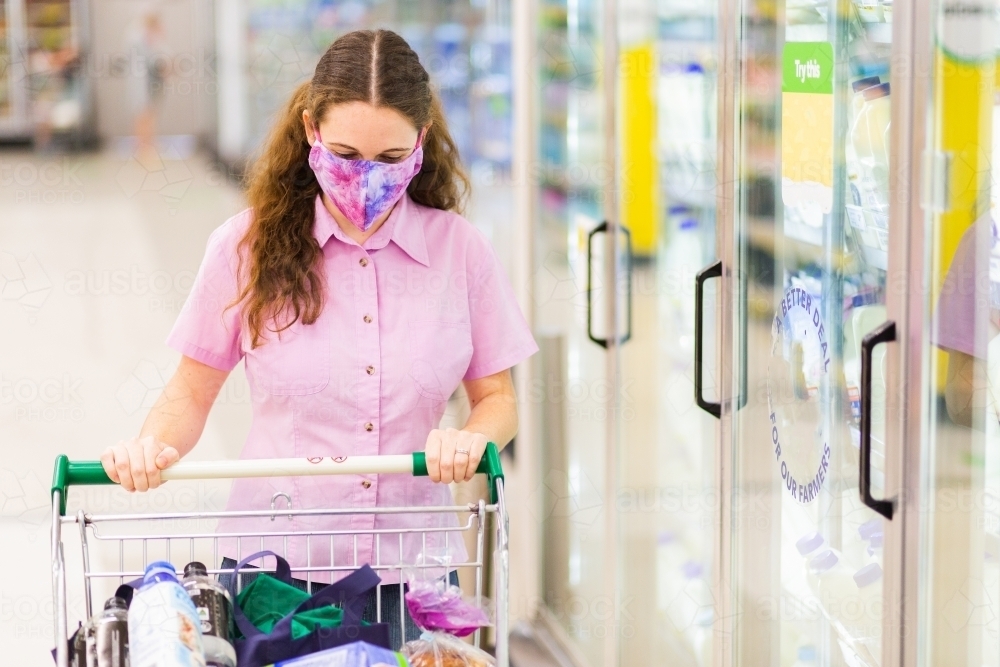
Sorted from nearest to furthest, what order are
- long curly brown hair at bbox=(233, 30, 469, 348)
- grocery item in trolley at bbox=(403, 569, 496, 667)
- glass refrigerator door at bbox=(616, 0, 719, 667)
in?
grocery item in trolley at bbox=(403, 569, 496, 667), long curly brown hair at bbox=(233, 30, 469, 348), glass refrigerator door at bbox=(616, 0, 719, 667)

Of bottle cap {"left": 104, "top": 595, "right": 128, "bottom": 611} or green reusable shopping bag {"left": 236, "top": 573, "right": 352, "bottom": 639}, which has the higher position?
bottle cap {"left": 104, "top": 595, "right": 128, "bottom": 611}

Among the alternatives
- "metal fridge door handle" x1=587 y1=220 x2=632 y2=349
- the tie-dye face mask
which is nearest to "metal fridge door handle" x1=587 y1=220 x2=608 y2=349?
"metal fridge door handle" x1=587 y1=220 x2=632 y2=349

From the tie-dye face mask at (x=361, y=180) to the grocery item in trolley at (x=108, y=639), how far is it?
781 mm

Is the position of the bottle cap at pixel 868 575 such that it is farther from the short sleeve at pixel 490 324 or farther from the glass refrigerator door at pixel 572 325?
the glass refrigerator door at pixel 572 325

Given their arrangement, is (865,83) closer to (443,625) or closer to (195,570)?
(443,625)

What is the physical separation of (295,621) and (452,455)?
315 mm

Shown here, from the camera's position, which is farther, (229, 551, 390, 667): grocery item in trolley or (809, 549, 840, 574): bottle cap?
(809, 549, 840, 574): bottle cap

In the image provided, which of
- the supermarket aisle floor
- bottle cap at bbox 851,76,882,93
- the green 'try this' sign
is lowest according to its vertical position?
the supermarket aisle floor

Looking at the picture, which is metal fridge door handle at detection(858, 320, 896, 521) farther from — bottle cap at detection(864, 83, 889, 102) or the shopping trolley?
the shopping trolley

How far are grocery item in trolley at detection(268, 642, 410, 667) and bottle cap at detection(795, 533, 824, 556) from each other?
100 cm

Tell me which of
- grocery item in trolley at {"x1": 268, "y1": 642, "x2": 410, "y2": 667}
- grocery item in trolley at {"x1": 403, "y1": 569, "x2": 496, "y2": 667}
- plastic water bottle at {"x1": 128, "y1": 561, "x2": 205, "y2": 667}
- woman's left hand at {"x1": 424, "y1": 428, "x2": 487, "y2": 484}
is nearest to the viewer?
plastic water bottle at {"x1": 128, "y1": 561, "x2": 205, "y2": 667}

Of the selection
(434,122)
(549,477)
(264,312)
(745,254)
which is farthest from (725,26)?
(549,477)

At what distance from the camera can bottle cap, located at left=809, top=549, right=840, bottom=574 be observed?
2.20m

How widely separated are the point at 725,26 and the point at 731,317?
22.9 inches
